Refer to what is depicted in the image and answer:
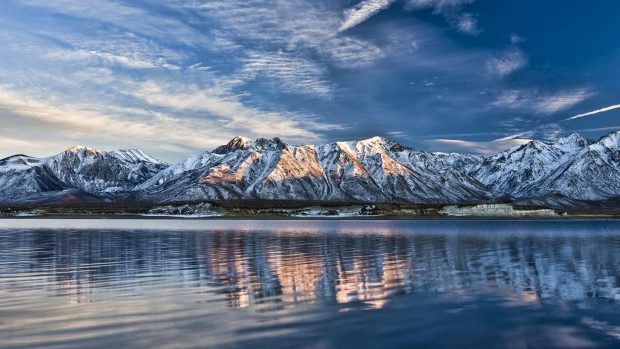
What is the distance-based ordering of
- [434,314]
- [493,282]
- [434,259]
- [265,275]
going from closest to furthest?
1. [434,314]
2. [493,282]
3. [265,275]
4. [434,259]

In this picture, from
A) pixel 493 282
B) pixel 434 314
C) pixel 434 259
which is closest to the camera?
pixel 434 314

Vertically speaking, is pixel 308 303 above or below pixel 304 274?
below

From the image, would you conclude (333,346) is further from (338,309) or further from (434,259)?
(434,259)

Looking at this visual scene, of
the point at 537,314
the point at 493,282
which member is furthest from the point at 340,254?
the point at 537,314

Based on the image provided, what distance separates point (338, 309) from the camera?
1021 inches

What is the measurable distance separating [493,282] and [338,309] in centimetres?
1397

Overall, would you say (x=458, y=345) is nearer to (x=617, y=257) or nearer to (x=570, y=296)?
(x=570, y=296)

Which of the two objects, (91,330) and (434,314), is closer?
(91,330)

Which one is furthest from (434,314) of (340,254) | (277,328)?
(340,254)

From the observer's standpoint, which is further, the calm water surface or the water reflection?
the water reflection

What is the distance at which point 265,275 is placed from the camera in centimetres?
3928

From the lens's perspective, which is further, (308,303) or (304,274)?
(304,274)

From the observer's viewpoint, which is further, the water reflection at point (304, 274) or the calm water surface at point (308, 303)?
the water reflection at point (304, 274)

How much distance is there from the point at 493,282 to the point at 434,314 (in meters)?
12.2
